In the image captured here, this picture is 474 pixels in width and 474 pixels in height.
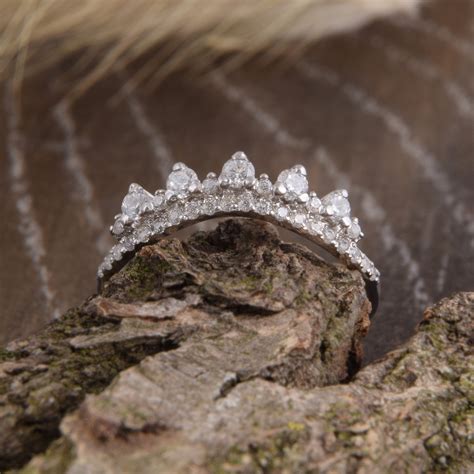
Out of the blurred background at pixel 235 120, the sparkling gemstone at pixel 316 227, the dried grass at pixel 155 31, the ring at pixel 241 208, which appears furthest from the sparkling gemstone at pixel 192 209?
the dried grass at pixel 155 31

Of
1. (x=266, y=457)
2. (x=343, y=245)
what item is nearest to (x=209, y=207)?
(x=343, y=245)

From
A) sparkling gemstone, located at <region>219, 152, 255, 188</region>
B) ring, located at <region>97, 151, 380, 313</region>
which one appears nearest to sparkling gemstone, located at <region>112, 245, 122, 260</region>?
ring, located at <region>97, 151, 380, 313</region>

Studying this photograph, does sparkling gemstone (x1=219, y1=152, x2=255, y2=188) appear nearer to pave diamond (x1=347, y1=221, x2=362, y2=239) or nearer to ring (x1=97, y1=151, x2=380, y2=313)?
ring (x1=97, y1=151, x2=380, y2=313)

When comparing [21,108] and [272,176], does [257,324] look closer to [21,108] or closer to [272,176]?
[272,176]

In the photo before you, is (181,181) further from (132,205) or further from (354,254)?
(354,254)

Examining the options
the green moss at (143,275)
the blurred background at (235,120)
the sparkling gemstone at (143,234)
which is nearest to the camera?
the green moss at (143,275)

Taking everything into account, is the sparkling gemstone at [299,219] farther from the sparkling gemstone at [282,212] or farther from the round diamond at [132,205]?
the round diamond at [132,205]
